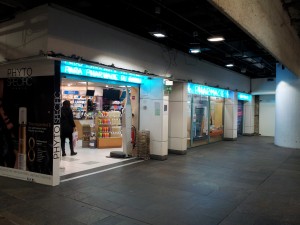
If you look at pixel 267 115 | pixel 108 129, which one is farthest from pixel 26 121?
pixel 267 115

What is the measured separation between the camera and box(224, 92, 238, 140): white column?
13.1 metres

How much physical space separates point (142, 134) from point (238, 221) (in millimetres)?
4576

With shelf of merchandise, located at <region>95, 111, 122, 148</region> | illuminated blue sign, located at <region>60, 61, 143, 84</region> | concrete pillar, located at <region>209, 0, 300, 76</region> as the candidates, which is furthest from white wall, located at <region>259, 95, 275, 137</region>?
illuminated blue sign, located at <region>60, 61, 143, 84</region>

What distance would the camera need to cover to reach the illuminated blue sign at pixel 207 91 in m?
9.94

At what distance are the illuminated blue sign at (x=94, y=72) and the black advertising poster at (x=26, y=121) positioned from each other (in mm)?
706

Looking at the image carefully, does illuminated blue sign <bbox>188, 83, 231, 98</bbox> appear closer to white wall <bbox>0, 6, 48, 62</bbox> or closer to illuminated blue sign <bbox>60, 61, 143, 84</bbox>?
illuminated blue sign <bbox>60, 61, 143, 84</bbox>

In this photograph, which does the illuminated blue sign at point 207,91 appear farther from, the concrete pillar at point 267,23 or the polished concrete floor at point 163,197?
the polished concrete floor at point 163,197

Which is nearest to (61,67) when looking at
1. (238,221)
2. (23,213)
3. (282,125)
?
(23,213)

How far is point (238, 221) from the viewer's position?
12.2 ft

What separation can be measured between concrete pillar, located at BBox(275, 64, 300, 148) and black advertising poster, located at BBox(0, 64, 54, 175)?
9736mm

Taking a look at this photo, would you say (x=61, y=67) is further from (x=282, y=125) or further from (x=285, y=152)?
(x=282, y=125)

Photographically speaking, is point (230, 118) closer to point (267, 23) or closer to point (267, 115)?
point (267, 115)

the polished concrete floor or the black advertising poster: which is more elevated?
the black advertising poster

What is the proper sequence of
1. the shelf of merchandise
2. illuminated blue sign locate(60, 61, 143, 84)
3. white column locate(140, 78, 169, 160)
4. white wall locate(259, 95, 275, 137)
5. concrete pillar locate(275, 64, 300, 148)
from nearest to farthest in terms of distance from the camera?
illuminated blue sign locate(60, 61, 143, 84) < white column locate(140, 78, 169, 160) < the shelf of merchandise < concrete pillar locate(275, 64, 300, 148) < white wall locate(259, 95, 275, 137)
